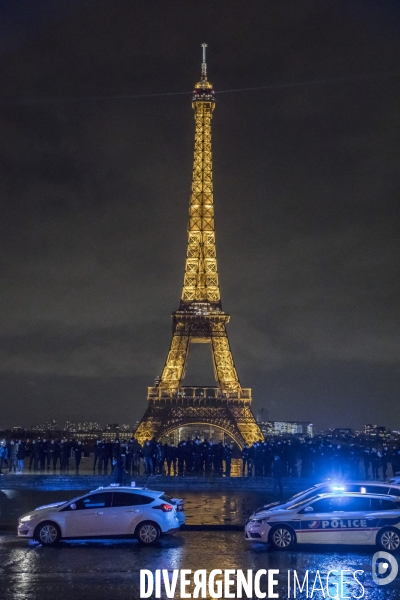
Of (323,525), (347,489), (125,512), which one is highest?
(347,489)

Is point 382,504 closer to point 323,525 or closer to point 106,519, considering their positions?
point 323,525

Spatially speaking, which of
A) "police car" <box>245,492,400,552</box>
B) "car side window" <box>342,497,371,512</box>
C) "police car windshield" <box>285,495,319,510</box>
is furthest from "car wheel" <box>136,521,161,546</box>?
"car side window" <box>342,497,371,512</box>

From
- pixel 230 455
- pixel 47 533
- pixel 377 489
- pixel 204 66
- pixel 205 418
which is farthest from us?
pixel 204 66

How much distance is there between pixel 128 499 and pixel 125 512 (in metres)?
0.27

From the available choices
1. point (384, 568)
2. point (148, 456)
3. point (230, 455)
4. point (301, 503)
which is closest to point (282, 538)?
point (301, 503)

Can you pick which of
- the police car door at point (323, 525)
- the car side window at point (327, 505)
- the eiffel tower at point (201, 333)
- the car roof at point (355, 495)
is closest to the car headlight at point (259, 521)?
the police car door at point (323, 525)

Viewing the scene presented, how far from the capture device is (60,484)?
30984mm

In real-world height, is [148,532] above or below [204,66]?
below

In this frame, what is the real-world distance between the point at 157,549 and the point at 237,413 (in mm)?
49509

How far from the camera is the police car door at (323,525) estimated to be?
16422 mm

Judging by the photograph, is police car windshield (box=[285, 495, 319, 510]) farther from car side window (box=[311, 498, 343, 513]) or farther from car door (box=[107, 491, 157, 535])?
car door (box=[107, 491, 157, 535])

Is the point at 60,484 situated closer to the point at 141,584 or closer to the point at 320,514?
the point at 320,514

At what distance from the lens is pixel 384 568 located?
1472 centimetres

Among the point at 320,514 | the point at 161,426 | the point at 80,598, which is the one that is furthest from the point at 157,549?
the point at 161,426
